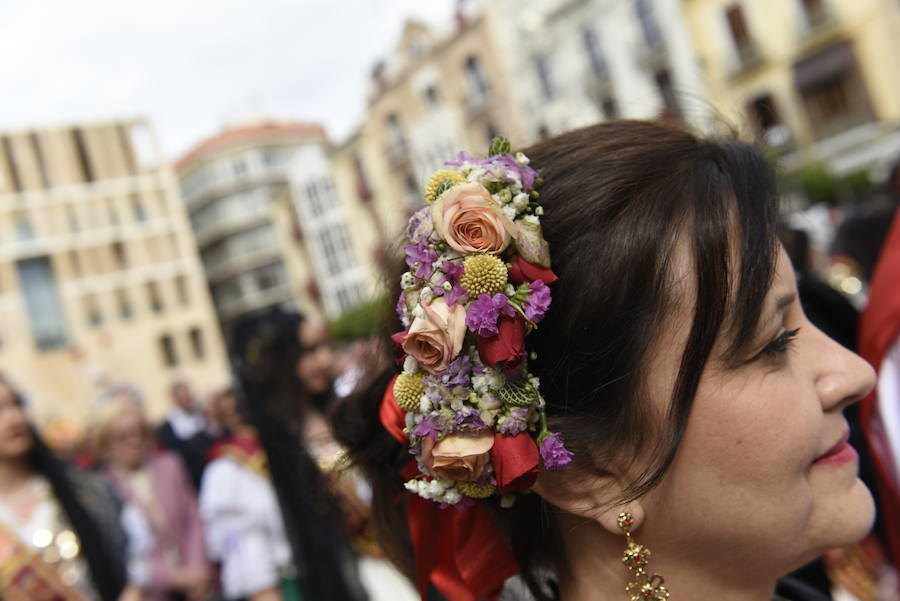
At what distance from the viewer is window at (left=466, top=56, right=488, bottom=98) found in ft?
95.0

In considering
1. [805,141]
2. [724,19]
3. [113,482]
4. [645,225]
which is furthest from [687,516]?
[724,19]

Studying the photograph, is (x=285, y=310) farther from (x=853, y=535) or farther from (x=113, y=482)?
(x=853, y=535)

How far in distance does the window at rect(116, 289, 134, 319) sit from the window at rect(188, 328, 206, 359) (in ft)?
10.3

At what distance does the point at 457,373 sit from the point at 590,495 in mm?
334

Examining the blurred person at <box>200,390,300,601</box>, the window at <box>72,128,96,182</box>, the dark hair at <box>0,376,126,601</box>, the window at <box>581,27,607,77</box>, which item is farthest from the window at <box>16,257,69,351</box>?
the blurred person at <box>200,390,300,601</box>

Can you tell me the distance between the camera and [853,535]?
4.37 feet

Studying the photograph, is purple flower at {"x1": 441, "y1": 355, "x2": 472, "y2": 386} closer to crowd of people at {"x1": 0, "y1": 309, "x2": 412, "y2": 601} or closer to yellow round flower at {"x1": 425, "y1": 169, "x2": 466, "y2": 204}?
yellow round flower at {"x1": 425, "y1": 169, "x2": 466, "y2": 204}

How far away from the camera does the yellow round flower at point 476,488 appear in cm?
136

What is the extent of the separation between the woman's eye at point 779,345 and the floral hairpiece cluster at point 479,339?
14.6 inches

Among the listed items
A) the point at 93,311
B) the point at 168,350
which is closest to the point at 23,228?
the point at 93,311

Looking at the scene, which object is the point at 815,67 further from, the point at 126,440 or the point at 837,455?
the point at 837,455

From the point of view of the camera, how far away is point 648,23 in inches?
922

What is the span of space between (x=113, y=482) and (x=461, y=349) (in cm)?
369

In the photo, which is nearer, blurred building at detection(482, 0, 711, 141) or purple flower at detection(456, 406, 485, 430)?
purple flower at detection(456, 406, 485, 430)
